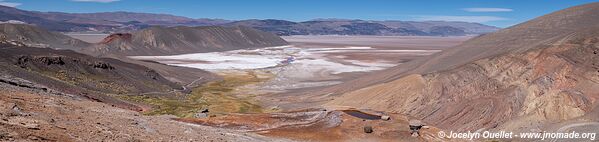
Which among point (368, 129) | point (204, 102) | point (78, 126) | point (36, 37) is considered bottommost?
point (204, 102)

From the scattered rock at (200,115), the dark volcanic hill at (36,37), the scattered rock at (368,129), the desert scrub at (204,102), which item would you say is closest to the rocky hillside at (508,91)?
the scattered rock at (368,129)

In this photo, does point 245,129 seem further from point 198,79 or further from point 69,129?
point 198,79

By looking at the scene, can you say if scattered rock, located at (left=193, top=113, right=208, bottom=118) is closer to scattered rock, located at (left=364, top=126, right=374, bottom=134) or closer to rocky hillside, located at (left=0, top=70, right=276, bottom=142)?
rocky hillside, located at (left=0, top=70, right=276, bottom=142)

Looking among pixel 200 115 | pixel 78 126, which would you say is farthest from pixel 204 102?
pixel 78 126

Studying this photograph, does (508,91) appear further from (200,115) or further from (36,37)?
(36,37)

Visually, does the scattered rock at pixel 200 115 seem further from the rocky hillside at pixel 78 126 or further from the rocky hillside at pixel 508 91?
the rocky hillside at pixel 508 91

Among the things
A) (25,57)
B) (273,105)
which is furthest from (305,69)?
(25,57)
